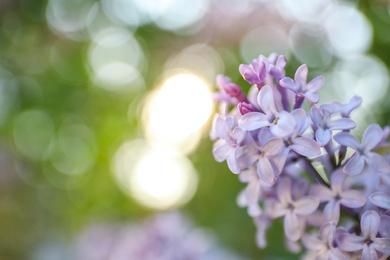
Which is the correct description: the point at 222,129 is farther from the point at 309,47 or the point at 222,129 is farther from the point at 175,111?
the point at 175,111

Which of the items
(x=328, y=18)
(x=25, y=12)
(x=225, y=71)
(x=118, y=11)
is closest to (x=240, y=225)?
(x=225, y=71)

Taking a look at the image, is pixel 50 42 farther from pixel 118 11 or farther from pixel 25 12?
pixel 118 11

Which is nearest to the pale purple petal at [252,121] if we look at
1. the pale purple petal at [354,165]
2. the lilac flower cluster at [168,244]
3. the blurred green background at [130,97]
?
the pale purple petal at [354,165]

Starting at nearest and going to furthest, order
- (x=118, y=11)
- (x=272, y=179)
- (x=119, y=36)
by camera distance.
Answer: (x=272, y=179) → (x=118, y=11) → (x=119, y=36)

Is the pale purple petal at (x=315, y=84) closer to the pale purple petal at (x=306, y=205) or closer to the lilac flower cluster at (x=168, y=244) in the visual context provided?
the pale purple petal at (x=306, y=205)

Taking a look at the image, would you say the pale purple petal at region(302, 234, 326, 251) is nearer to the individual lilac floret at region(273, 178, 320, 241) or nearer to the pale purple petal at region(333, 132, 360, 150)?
the individual lilac floret at region(273, 178, 320, 241)

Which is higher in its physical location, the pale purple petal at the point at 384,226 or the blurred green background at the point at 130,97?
the pale purple petal at the point at 384,226
